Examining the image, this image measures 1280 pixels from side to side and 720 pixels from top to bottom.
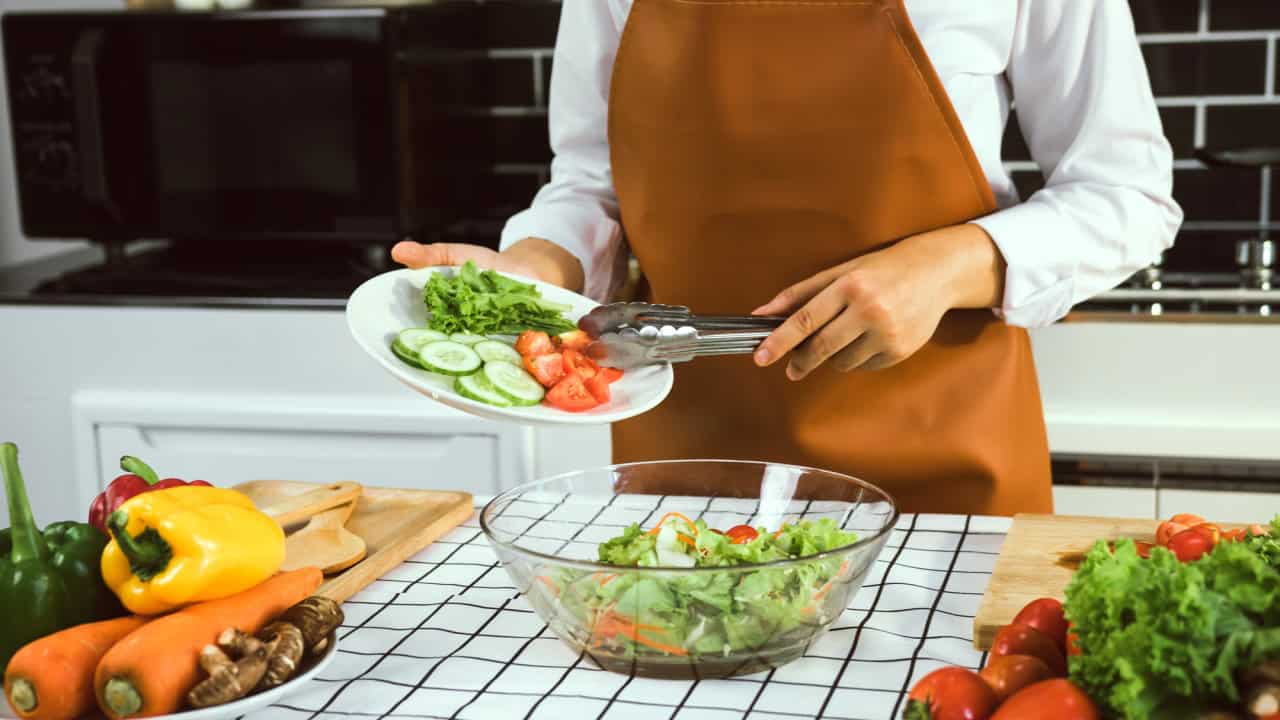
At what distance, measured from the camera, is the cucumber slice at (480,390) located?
38.7 inches

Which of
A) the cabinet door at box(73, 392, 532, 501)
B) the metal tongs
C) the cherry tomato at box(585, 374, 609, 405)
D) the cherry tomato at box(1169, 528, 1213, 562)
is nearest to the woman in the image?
the metal tongs

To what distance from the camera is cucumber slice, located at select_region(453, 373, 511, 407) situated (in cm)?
98

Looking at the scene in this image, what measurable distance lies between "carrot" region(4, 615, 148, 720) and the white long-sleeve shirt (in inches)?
29.1

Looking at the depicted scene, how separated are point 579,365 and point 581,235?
42 cm

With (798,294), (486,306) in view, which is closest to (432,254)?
(486,306)

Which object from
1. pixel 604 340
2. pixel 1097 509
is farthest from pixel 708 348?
pixel 1097 509

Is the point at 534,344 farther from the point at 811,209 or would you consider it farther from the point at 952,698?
the point at 952,698

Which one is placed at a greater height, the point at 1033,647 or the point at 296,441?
the point at 1033,647

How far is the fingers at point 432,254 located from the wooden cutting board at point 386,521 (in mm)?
195

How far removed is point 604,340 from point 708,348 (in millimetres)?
82

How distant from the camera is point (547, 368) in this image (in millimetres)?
1046

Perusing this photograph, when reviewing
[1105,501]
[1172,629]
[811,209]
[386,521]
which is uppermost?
[811,209]

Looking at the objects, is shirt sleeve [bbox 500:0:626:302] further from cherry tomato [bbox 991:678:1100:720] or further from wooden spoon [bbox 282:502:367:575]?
cherry tomato [bbox 991:678:1100:720]

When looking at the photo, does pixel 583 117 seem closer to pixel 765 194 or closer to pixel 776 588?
pixel 765 194
